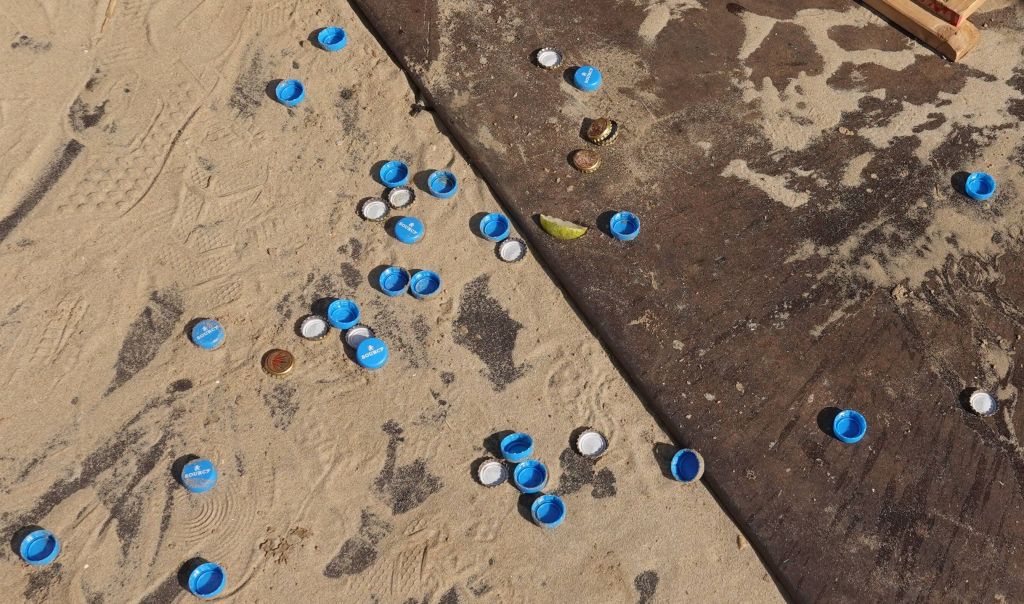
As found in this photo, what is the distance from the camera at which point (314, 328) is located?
524cm

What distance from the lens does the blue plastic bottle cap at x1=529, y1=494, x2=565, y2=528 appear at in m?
4.61

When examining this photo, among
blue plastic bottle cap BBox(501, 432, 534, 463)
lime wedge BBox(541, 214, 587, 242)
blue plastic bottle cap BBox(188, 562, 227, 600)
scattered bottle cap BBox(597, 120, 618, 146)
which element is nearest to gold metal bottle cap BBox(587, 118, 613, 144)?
scattered bottle cap BBox(597, 120, 618, 146)

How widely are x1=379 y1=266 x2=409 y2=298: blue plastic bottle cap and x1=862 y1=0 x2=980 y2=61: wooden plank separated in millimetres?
4457

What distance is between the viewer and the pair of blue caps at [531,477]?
464 centimetres

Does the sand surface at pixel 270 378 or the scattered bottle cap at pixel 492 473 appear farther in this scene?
the scattered bottle cap at pixel 492 473

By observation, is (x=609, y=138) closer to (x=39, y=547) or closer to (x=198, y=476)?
(x=198, y=476)

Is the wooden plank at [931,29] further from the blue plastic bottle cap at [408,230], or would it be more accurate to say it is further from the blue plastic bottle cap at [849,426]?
the blue plastic bottle cap at [408,230]

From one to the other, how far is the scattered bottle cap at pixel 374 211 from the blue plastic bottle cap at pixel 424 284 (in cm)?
55

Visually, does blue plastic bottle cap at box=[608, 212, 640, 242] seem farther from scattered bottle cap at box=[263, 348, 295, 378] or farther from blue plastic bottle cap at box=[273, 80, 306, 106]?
blue plastic bottle cap at box=[273, 80, 306, 106]

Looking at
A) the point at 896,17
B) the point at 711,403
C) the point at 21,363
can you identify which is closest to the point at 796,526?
the point at 711,403

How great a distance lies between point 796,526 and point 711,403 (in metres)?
0.85

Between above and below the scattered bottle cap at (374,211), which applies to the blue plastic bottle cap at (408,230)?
below

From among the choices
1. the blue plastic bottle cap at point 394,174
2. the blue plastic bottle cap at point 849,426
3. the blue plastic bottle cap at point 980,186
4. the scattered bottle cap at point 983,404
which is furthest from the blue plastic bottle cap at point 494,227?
the blue plastic bottle cap at point 980,186

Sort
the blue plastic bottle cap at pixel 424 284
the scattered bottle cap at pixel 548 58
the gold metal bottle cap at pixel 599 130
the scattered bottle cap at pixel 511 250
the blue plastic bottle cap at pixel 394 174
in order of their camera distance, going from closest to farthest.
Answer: the blue plastic bottle cap at pixel 424 284
the scattered bottle cap at pixel 511 250
the blue plastic bottle cap at pixel 394 174
the gold metal bottle cap at pixel 599 130
the scattered bottle cap at pixel 548 58
